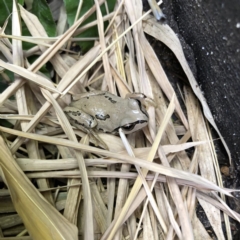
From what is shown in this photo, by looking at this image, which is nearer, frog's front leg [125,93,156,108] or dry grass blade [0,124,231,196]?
dry grass blade [0,124,231,196]

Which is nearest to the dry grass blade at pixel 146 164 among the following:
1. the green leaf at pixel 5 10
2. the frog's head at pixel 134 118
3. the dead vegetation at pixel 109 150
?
the dead vegetation at pixel 109 150

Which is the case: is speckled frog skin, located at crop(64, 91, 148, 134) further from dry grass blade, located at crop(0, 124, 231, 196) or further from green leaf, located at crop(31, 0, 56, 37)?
green leaf, located at crop(31, 0, 56, 37)

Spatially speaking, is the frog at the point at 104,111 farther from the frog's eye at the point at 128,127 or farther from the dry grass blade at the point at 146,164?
the dry grass blade at the point at 146,164

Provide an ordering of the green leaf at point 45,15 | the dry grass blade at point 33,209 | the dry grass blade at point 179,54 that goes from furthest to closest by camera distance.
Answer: the green leaf at point 45,15, the dry grass blade at point 179,54, the dry grass blade at point 33,209

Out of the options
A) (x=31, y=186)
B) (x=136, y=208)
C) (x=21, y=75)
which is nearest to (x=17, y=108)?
(x=21, y=75)

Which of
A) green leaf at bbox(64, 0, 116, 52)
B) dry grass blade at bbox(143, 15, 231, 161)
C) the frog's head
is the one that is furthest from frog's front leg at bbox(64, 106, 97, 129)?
dry grass blade at bbox(143, 15, 231, 161)
